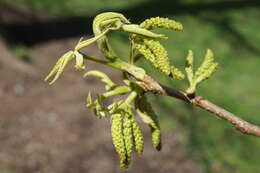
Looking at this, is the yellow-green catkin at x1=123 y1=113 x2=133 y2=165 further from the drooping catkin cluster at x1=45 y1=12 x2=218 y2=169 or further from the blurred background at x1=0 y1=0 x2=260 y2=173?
the blurred background at x1=0 y1=0 x2=260 y2=173

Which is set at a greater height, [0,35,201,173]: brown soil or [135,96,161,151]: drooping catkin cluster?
[135,96,161,151]: drooping catkin cluster

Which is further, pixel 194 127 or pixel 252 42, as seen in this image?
pixel 252 42

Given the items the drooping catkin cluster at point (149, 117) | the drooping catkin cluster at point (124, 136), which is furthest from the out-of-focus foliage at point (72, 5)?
the drooping catkin cluster at point (124, 136)

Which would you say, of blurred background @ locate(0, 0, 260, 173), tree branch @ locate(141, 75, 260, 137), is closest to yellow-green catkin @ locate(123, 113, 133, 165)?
tree branch @ locate(141, 75, 260, 137)

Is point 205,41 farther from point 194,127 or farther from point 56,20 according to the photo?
point 56,20

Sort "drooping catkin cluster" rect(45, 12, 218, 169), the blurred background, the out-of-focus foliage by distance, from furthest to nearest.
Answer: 1. the out-of-focus foliage
2. the blurred background
3. "drooping catkin cluster" rect(45, 12, 218, 169)

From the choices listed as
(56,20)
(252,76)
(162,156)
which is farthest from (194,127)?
(56,20)
